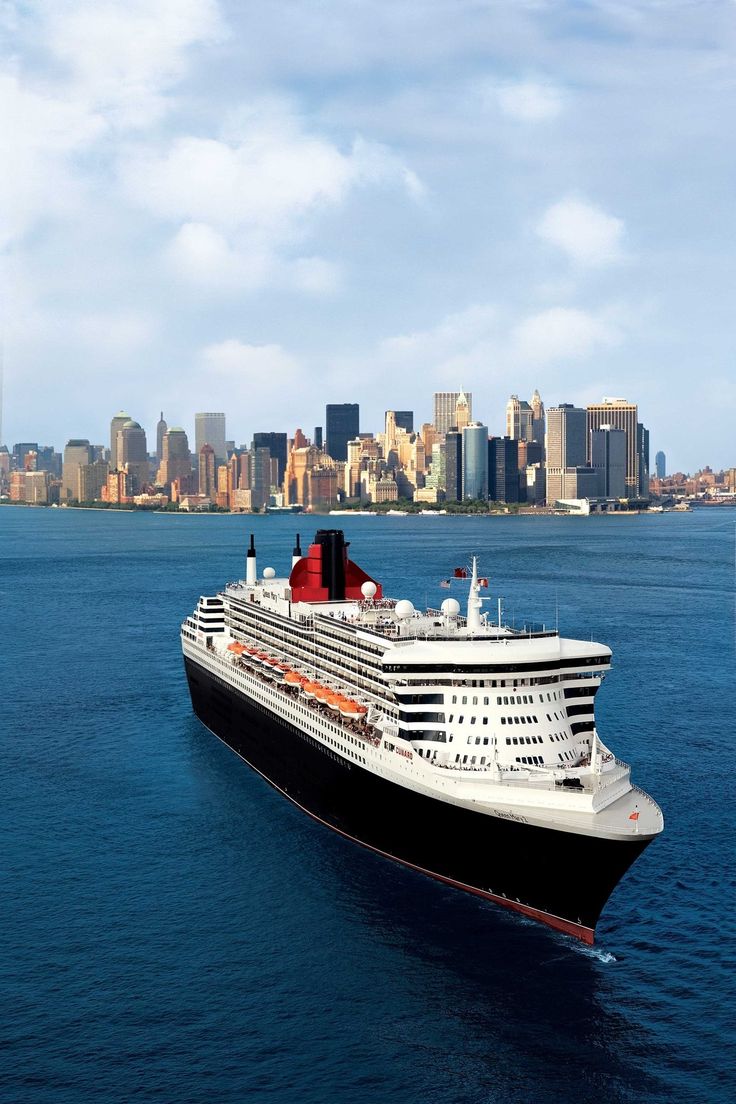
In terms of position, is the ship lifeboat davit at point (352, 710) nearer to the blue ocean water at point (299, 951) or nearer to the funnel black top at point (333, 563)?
the blue ocean water at point (299, 951)

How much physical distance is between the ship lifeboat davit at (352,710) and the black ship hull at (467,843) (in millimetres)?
1287

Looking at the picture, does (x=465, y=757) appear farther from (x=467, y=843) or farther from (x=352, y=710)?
(x=352, y=710)

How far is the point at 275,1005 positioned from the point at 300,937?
10.8 feet

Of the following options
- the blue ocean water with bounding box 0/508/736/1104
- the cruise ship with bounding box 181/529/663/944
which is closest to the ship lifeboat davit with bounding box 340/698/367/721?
the cruise ship with bounding box 181/529/663/944

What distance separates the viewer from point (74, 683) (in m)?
58.5

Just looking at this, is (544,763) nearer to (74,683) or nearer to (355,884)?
(355,884)

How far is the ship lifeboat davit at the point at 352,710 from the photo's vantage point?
1364 inches

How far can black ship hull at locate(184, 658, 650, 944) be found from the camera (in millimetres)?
27234

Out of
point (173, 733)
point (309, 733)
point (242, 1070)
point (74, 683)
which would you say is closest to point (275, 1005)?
point (242, 1070)

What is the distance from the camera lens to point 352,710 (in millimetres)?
34781

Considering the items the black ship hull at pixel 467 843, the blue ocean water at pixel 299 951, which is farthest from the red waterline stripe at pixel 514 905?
the blue ocean water at pixel 299 951

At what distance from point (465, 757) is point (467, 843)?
2356 millimetres

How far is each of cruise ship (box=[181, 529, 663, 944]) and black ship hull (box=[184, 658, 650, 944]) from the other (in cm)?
5

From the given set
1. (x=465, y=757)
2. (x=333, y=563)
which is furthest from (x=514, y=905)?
(x=333, y=563)
